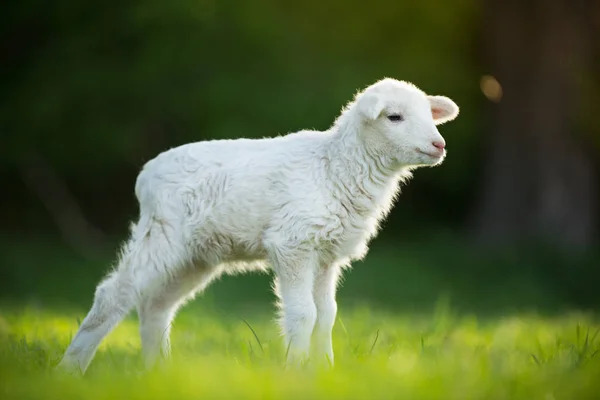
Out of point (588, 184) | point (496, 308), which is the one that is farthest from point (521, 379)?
point (588, 184)

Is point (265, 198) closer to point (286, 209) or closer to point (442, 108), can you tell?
point (286, 209)

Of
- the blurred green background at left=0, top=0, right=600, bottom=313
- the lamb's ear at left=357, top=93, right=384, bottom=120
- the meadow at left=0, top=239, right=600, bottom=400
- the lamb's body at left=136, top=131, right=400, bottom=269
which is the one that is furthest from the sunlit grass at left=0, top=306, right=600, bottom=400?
the blurred green background at left=0, top=0, right=600, bottom=313

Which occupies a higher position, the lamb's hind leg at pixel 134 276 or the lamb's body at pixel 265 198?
the lamb's body at pixel 265 198

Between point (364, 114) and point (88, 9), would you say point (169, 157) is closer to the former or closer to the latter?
point (364, 114)

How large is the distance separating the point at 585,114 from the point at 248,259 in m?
9.49

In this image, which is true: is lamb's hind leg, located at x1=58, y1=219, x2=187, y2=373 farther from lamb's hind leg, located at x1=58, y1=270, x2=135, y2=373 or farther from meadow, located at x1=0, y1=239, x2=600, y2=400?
meadow, located at x1=0, y1=239, x2=600, y2=400

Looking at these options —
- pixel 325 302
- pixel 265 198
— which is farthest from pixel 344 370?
pixel 265 198

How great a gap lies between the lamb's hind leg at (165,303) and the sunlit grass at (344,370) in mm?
163

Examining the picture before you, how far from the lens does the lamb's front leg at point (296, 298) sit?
4.45 meters

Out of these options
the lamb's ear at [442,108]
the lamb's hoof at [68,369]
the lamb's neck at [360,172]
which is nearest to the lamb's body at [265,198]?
the lamb's neck at [360,172]

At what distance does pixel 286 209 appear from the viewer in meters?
4.62

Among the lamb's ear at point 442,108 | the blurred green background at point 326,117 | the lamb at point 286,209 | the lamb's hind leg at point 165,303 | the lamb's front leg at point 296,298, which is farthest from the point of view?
the blurred green background at point 326,117

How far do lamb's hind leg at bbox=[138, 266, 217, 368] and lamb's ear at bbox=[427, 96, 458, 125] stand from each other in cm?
171

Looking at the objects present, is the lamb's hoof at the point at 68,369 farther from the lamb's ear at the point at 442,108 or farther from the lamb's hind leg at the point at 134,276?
the lamb's ear at the point at 442,108
